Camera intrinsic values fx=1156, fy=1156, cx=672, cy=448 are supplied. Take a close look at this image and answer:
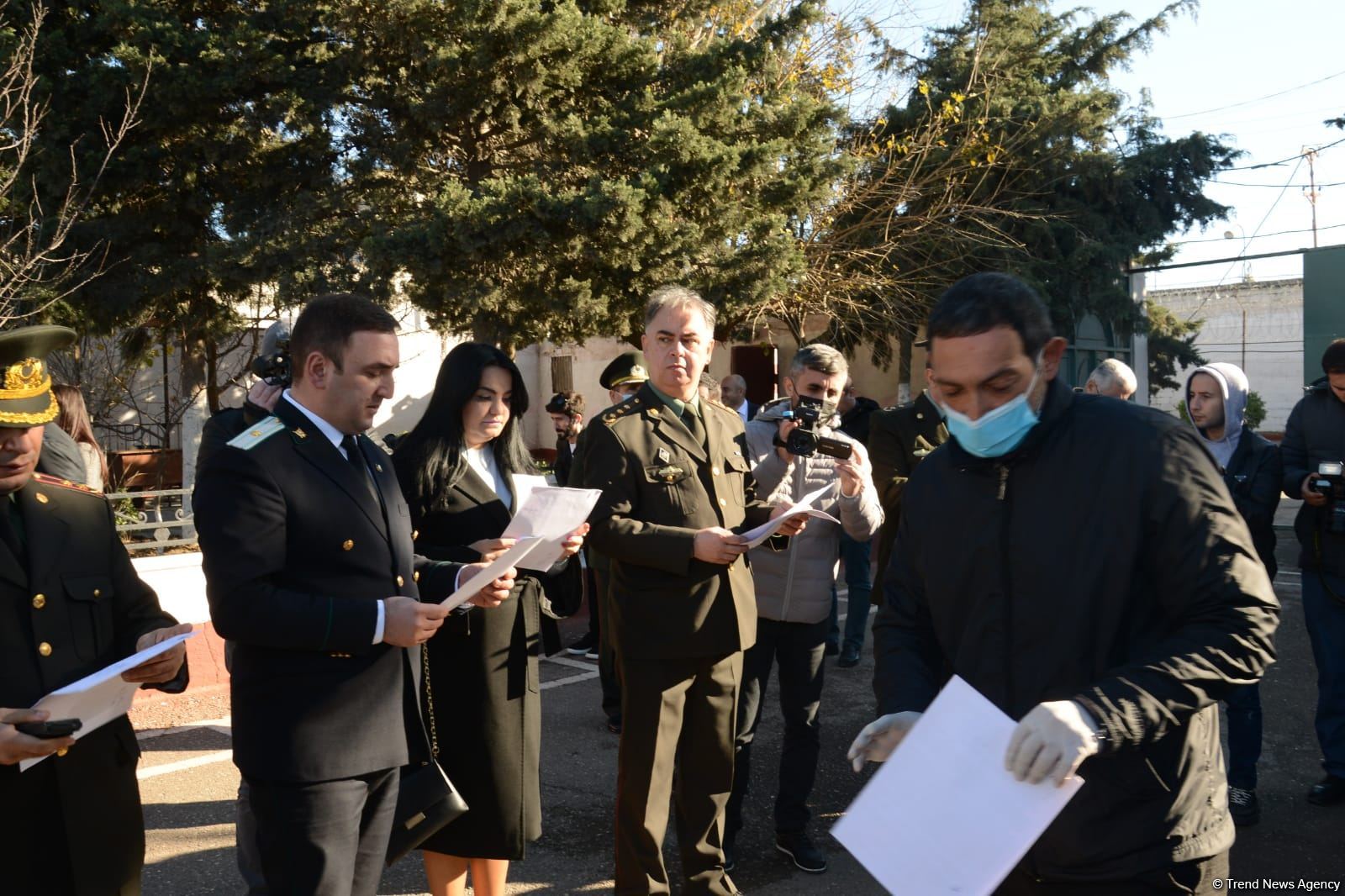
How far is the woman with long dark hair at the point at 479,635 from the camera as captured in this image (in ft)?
12.9

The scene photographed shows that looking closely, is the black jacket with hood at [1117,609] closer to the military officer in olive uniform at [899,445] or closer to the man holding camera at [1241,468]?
the military officer in olive uniform at [899,445]

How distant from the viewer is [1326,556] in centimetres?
562

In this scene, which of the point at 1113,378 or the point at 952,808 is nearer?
the point at 952,808

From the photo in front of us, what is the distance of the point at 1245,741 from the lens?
211 inches

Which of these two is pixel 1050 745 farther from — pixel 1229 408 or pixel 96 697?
pixel 1229 408

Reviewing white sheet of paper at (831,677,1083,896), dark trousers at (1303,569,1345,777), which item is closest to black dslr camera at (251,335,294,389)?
white sheet of paper at (831,677,1083,896)

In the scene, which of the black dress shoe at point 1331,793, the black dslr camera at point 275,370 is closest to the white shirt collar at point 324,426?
the black dslr camera at point 275,370

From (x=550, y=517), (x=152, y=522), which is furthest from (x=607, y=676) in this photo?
(x=152, y=522)

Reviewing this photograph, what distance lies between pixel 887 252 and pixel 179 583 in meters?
14.3

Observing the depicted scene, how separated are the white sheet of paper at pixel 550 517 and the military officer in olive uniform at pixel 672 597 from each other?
0.51 m

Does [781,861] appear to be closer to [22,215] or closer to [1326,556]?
[1326,556]

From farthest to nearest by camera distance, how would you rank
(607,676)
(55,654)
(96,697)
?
(607,676), (55,654), (96,697)

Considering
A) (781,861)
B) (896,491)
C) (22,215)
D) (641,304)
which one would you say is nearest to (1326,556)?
(896,491)

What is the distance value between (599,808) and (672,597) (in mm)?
1924
